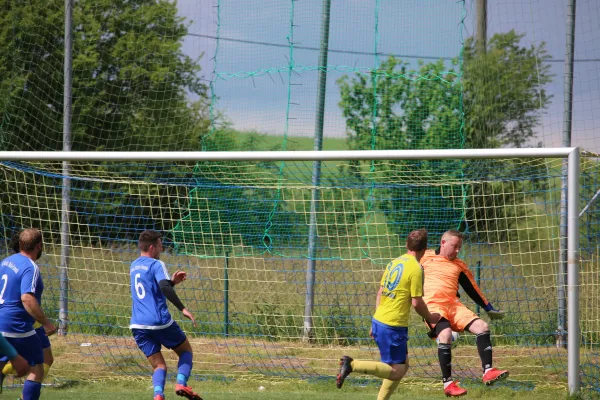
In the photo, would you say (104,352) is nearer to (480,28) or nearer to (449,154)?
(449,154)

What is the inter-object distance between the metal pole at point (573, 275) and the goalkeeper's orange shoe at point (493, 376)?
84 cm

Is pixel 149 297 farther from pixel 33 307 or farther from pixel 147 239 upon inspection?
pixel 33 307

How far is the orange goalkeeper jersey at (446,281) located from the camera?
7699 millimetres

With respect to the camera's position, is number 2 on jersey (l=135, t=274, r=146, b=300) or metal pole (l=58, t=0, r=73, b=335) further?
metal pole (l=58, t=0, r=73, b=335)

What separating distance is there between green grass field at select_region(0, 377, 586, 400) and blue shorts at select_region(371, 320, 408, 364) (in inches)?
70.6

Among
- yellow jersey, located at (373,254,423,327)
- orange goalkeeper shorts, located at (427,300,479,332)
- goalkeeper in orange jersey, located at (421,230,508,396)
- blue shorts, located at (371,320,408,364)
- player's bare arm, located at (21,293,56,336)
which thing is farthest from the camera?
orange goalkeeper shorts, located at (427,300,479,332)

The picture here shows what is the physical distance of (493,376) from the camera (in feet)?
24.0

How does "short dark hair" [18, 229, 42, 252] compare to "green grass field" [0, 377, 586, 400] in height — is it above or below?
above

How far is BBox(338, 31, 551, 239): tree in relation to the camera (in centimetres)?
1253

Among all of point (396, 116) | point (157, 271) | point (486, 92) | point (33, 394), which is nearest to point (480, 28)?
point (396, 116)

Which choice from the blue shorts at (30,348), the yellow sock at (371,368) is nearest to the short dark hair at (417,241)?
the yellow sock at (371,368)

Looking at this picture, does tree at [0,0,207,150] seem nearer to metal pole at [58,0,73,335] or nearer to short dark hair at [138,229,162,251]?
metal pole at [58,0,73,335]

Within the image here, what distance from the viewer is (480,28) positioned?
13.6 metres

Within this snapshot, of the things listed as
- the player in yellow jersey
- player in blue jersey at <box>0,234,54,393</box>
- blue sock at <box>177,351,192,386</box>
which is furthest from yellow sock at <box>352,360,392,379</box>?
player in blue jersey at <box>0,234,54,393</box>
